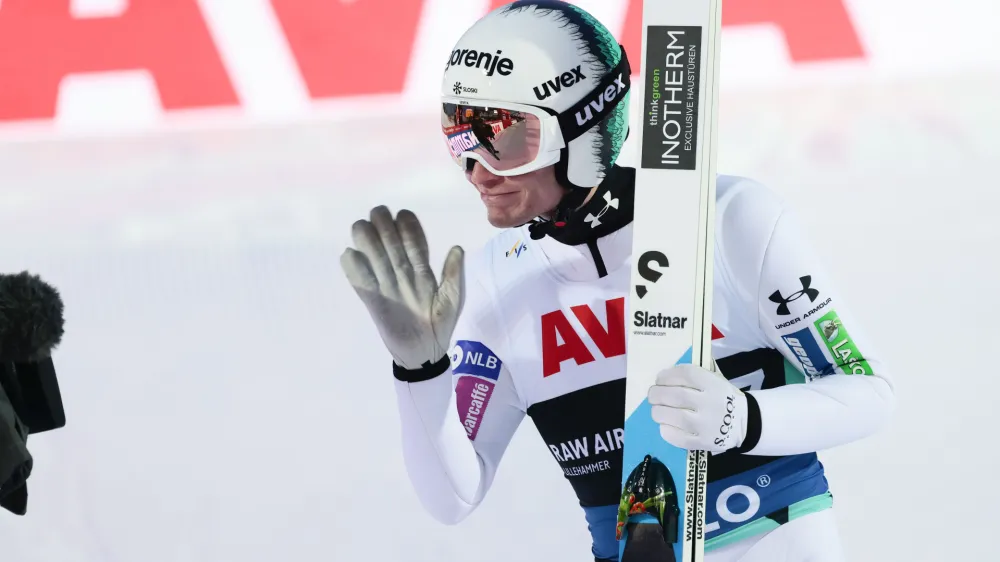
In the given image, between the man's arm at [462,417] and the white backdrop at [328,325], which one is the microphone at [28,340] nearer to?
the man's arm at [462,417]

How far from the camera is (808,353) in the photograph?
6.91ft

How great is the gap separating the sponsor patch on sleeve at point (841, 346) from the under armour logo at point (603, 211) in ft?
1.51

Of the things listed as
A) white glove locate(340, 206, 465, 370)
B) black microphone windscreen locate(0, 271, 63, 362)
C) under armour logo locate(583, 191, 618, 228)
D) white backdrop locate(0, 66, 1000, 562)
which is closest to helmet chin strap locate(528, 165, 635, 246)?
under armour logo locate(583, 191, 618, 228)

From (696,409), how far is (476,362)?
62cm

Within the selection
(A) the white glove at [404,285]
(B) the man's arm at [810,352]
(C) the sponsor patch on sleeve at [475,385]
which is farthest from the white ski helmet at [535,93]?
(C) the sponsor patch on sleeve at [475,385]

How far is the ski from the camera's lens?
1.90 metres

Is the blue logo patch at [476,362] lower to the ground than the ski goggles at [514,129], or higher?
lower

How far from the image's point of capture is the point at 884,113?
3357mm

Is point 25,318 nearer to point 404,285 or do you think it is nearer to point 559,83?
point 404,285

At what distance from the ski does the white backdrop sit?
140cm

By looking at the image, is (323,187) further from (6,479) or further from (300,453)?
(6,479)

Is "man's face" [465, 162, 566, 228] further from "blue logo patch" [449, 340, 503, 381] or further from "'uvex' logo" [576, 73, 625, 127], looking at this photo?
"blue logo patch" [449, 340, 503, 381]

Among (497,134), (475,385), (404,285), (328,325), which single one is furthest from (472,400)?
(328,325)

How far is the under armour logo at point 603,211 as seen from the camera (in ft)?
7.36
